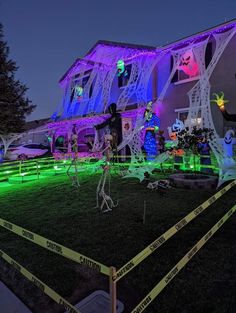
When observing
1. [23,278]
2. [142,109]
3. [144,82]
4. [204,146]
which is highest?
[144,82]

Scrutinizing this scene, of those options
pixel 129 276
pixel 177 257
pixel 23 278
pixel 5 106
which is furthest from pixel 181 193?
pixel 5 106

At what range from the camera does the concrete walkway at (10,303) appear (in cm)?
327

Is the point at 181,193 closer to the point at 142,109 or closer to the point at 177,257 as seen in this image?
the point at 177,257

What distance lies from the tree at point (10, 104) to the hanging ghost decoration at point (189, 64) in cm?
1669

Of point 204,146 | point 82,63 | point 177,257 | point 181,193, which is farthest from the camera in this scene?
point 82,63

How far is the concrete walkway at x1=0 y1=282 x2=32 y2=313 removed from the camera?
3.27 meters

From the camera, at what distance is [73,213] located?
22.5ft

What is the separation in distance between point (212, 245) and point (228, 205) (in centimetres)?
267

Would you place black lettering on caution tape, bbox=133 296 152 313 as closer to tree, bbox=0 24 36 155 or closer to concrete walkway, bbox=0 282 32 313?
concrete walkway, bbox=0 282 32 313

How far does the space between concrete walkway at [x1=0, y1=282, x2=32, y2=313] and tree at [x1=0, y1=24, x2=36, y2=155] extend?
22.7 metres

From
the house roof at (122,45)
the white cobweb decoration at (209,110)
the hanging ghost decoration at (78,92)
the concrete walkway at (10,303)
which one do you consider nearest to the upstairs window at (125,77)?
the house roof at (122,45)

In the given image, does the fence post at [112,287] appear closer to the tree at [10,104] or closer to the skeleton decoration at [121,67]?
the skeleton decoration at [121,67]

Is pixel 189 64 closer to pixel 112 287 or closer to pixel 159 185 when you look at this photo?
pixel 159 185

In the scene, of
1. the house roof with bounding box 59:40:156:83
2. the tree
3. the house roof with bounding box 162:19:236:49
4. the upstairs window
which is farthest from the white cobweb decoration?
the tree
